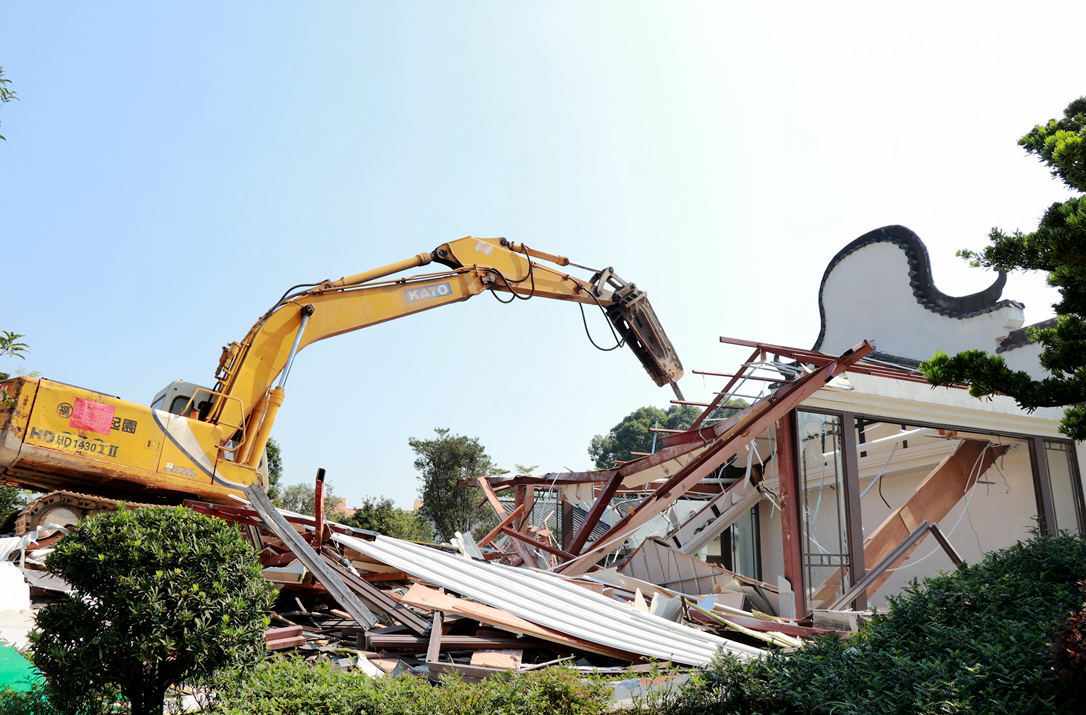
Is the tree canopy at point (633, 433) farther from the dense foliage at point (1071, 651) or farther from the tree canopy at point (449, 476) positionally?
the dense foliage at point (1071, 651)

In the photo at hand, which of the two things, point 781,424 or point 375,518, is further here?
point 375,518

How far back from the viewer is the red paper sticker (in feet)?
24.1

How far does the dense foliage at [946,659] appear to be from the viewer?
3.23m

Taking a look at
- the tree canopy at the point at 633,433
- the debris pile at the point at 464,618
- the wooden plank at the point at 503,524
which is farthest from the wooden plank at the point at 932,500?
the tree canopy at the point at 633,433

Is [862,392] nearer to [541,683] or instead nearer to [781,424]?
[781,424]

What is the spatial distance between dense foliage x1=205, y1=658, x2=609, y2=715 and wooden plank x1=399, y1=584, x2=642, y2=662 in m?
1.25

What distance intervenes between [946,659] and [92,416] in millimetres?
8228

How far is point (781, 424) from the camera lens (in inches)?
344

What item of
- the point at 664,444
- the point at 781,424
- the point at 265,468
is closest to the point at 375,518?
the point at 265,468

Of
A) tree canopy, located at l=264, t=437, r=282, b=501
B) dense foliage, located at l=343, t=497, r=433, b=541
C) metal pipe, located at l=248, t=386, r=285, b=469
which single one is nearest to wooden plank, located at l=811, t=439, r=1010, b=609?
metal pipe, located at l=248, t=386, r=285, b=469

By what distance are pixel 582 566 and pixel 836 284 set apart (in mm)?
11175

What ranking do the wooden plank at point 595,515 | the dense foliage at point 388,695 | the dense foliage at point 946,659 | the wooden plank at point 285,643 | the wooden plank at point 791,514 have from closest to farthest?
the dense foliage at point 946,659, the dense foliage at point 388,695, the wooden plank at point 285,643, the wooden plank at point 791,514, the wooden plank at point 595,515

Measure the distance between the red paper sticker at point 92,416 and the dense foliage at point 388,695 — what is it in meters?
4.52

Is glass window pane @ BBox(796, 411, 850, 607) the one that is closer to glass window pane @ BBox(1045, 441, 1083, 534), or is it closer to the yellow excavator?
the yellow excavator
